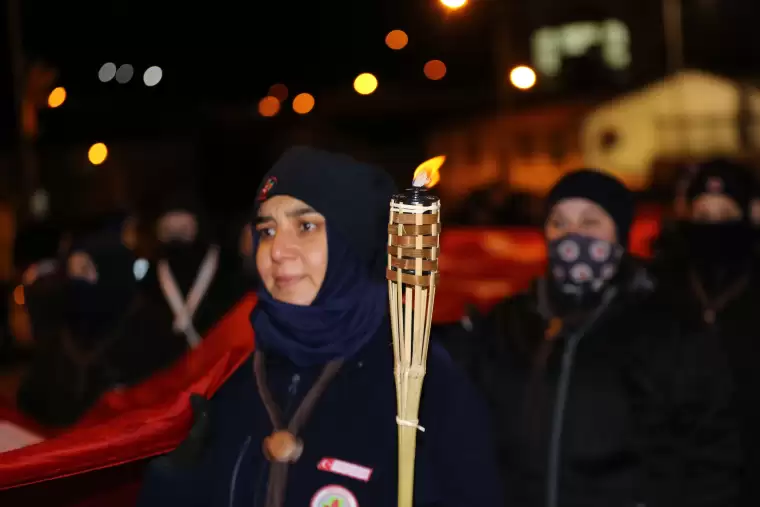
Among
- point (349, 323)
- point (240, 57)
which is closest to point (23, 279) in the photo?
point (349, 323)

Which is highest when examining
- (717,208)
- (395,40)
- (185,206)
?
(395,40)

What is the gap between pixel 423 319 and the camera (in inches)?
76.2

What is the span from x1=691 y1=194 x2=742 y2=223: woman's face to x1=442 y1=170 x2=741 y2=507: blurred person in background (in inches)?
68.7

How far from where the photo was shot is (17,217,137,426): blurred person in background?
5.05m

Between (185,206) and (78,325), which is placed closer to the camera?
(78,325)

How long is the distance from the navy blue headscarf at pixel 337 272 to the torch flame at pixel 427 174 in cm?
40

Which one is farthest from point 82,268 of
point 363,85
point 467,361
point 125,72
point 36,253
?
point 363,85

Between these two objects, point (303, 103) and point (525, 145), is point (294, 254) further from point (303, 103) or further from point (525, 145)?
point (303, 103)

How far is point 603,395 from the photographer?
3.27m

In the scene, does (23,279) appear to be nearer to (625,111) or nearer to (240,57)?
(240,57)

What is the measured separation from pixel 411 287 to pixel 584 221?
181 cm

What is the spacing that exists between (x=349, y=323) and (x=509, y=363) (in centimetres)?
118

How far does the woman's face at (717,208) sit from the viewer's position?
505 cm

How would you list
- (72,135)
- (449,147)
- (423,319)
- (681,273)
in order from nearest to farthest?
(423,319) < (681,273) < (72,135) < (449,147)
